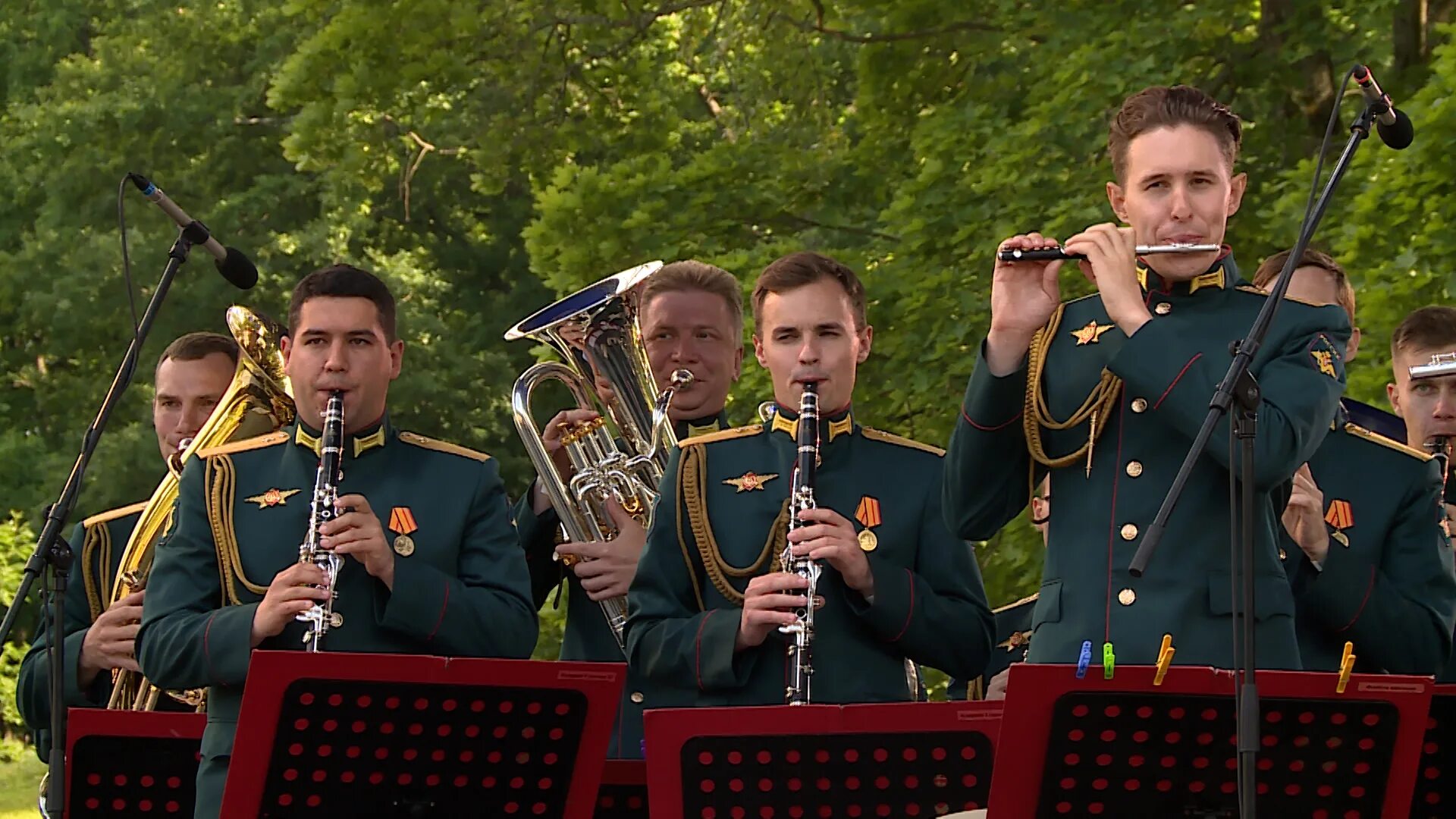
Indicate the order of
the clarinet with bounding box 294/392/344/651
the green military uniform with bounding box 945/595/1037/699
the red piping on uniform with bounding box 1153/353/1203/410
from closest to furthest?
the red piping on uniform with bounding box 1153/353/1203/410 → the clarinet with bounding box 294/392/344/651 → the green military uniform with bounding box 945/595/1037/699

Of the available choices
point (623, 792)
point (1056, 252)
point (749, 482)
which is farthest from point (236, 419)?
point (1056, 252)

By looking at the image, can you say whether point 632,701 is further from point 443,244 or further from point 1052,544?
point 443,244

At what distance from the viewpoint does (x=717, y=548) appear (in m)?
5.17

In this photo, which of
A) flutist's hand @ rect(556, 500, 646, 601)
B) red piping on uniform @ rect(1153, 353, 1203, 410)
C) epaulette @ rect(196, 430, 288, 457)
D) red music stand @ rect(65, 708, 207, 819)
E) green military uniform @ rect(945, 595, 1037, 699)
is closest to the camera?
red piping on uniform @ rect(1153, 353, 1203, 410)

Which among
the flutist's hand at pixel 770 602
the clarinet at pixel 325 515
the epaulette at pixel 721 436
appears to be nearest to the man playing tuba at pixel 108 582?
the clarinet at pixel 325 515

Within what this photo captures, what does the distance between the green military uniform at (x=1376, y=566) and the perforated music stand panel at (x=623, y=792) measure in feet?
5.37

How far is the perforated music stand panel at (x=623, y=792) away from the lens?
498 cm

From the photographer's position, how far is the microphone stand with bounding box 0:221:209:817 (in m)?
4.83

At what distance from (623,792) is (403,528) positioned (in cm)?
86

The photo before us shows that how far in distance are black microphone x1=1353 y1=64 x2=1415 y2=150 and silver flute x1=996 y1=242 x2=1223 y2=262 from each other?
0.42 metres

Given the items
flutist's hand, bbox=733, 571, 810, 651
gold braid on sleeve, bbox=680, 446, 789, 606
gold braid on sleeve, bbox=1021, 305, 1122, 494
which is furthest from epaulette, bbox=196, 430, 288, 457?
gold braid on sleeve, bbox=1021, 305, 1122, 494

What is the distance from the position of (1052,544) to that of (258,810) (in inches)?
68.1

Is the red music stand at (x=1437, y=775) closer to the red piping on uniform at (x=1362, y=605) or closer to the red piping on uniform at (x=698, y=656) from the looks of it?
the red piping on uniform at (x=1362, y=605)

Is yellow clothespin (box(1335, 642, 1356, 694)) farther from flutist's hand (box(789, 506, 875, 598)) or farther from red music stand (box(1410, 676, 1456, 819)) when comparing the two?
flutist's hand (box(789, 506, 875, 598))
